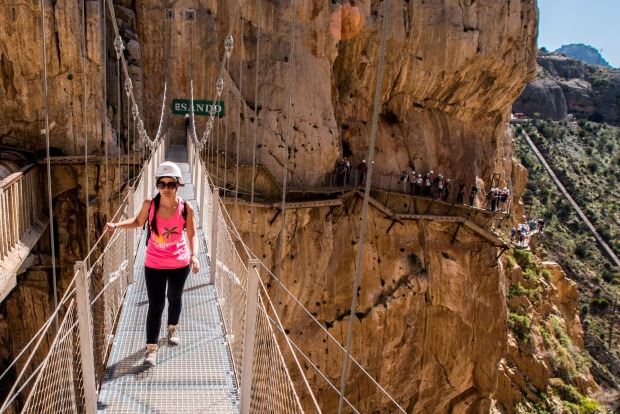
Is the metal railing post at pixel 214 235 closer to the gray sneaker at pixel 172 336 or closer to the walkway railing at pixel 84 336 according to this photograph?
the walkway railing at pixel 84 336

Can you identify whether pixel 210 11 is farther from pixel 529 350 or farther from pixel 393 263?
pixel 529 350

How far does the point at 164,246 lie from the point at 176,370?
70 centimetres

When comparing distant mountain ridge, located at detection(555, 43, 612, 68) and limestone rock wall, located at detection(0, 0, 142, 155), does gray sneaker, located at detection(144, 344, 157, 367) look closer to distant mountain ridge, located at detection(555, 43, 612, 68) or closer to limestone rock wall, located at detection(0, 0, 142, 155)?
limestone rock wall, located at detection(0, 0, 142, 155)

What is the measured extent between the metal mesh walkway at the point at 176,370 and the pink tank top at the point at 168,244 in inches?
22.4

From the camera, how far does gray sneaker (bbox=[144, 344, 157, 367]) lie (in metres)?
2.84

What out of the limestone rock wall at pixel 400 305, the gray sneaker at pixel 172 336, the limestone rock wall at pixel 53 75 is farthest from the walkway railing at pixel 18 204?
the gray sneaker at pixel 172 336

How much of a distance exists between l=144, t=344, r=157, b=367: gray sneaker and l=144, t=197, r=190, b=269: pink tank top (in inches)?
18.1

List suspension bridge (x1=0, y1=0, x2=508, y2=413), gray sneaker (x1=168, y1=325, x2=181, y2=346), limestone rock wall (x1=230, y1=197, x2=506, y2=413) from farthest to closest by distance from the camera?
limestone rock wall (x1=230, y1=197, x2=506, y2=413) < gray sneaker (x1=168, y1=325, x2=181, y2=346) < suspension bridge (x1=0, y1=0, x2=508, y2=413)

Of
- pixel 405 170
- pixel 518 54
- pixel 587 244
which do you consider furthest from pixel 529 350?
pixel 587 244

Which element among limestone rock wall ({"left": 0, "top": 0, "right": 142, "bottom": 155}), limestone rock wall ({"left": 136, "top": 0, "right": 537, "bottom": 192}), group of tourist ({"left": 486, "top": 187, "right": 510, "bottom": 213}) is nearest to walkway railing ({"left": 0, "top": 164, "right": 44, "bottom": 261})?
limestone rock wall ({"left": 0, "top": 0, "right": 142, "bottom": 155})

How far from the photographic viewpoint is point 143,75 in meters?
11.4

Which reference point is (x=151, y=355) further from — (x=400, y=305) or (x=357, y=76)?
(x=357, y=76)

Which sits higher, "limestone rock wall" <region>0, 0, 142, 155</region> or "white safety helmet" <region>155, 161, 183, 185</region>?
"limestone rock wall" <region>0, 0, 142, 155</region>

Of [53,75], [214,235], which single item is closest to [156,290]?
[214,235]
